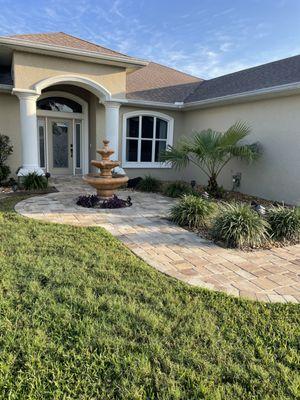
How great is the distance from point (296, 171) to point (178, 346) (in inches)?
317

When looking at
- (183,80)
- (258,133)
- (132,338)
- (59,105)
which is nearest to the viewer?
(132,338)

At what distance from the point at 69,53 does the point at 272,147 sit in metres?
7.44

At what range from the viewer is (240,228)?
5.62 meters

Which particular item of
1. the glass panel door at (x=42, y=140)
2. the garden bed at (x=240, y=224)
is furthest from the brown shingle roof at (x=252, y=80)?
the glass panel door at (x=42, y=140)

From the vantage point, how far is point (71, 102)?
1365cm

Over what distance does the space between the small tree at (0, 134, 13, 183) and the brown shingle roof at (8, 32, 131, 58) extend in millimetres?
3579

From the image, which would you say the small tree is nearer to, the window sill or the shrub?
the window sill

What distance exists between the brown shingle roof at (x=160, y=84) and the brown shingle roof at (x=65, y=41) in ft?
7.48

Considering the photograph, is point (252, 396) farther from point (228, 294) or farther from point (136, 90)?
point (136, 90)

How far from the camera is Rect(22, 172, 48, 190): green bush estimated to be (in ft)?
33.6

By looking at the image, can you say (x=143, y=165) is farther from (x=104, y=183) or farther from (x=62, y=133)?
(x=104, y=183)

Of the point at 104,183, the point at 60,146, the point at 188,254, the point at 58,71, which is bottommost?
Result: the point at 188,254

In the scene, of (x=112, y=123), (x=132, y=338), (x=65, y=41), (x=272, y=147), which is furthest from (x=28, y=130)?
(x=132, y=338)

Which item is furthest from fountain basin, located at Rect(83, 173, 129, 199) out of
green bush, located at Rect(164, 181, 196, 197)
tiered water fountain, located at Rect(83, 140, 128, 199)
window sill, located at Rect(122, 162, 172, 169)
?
window sill, located at Rect(122, 162, 172, 169)
